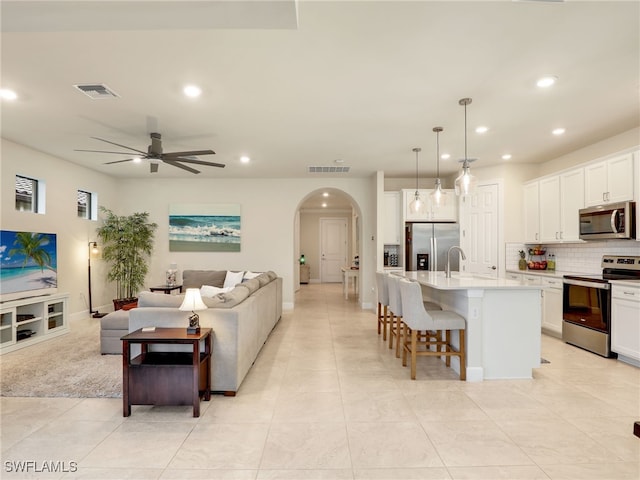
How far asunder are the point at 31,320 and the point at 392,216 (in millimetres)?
5967

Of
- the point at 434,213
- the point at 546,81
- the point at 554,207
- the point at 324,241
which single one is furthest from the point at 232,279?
the point at 324,241

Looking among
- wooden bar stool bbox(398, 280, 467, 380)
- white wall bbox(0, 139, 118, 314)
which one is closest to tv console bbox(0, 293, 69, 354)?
white wall bbox(0, 139, 118, 314)

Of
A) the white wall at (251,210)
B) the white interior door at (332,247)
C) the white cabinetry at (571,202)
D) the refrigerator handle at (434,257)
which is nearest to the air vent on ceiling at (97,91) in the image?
the white wall at (251,210)

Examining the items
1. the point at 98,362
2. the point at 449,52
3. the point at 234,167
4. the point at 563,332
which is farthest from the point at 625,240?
the point at 98,362

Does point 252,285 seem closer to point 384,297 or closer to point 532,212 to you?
point 384,297

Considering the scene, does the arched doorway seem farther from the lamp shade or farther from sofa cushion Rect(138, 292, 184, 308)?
the lamp shade

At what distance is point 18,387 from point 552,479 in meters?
4.29

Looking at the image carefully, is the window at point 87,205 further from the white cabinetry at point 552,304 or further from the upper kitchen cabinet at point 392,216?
the white cabinetry at point 552,304

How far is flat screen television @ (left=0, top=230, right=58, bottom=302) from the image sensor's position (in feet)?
14.9

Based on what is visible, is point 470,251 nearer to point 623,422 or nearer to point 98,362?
point 623,422

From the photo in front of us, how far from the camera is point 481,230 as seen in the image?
6.39 metres

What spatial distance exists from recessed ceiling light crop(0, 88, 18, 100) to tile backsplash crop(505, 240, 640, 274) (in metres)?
6.92

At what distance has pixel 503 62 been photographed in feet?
9.14

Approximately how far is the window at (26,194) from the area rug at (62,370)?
197 centimetres
